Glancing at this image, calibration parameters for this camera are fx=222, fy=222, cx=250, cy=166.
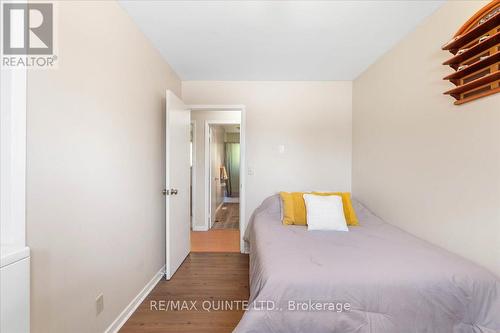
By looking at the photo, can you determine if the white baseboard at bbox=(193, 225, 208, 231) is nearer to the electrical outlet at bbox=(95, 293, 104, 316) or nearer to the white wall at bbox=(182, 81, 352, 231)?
the white wall at bbox=(182, 81, 352, 231)

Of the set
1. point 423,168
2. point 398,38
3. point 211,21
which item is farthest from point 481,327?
point 211,21

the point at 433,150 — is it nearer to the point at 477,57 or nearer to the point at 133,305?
the point at 477,57

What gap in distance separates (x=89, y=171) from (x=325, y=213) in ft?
6.54

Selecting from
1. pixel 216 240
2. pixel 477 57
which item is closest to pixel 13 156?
pixel 477 57

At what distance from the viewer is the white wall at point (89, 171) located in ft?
3.46

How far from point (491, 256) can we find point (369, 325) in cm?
86

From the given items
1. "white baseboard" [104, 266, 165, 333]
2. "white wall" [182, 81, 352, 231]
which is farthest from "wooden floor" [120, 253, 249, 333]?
"white wall" [182, 81, 352, 231]

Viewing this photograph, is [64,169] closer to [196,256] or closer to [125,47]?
[125,47]

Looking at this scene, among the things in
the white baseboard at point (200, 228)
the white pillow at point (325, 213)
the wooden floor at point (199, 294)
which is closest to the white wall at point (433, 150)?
the white pillow at point (325, 213)

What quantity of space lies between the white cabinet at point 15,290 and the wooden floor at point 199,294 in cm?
94

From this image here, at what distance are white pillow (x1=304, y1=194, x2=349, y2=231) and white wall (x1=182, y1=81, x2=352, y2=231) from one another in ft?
2.61

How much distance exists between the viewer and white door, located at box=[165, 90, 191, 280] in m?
2.29

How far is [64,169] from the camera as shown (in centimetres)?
117

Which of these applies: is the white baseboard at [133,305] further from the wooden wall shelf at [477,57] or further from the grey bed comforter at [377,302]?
the wooden wall shelf at [477,57]
